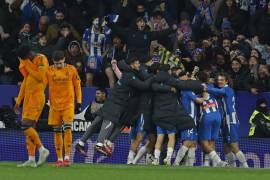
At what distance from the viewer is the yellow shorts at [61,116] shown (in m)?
20.5

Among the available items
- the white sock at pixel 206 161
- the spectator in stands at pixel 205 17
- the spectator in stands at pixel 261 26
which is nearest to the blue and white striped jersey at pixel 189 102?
the white sock at pixel 206 161

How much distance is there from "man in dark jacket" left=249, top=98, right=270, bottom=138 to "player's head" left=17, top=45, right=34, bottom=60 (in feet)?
21.5

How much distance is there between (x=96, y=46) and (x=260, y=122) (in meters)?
5.29

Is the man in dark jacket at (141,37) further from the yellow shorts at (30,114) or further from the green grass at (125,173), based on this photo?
the yellow shorts at (30,114)

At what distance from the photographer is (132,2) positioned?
97.0ft

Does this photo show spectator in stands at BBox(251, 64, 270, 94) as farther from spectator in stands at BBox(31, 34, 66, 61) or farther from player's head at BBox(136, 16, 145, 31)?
spectator in stands at BBox(31, 34, 66, 61)

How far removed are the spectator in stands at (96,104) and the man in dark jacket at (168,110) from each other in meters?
3.21

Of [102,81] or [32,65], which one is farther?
[102,81]

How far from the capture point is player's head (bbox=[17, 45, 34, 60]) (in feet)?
65.9

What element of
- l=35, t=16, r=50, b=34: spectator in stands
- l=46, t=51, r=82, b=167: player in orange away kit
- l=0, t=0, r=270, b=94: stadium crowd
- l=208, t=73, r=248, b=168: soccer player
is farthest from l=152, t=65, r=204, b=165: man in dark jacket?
l=35, t=16, r=50, b=34: spectator in stands

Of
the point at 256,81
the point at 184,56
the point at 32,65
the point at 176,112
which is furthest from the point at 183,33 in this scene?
the point at 32,65

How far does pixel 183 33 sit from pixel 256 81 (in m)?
3.26

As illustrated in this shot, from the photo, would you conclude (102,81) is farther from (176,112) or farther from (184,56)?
(176,112)

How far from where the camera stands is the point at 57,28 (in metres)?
29.0
